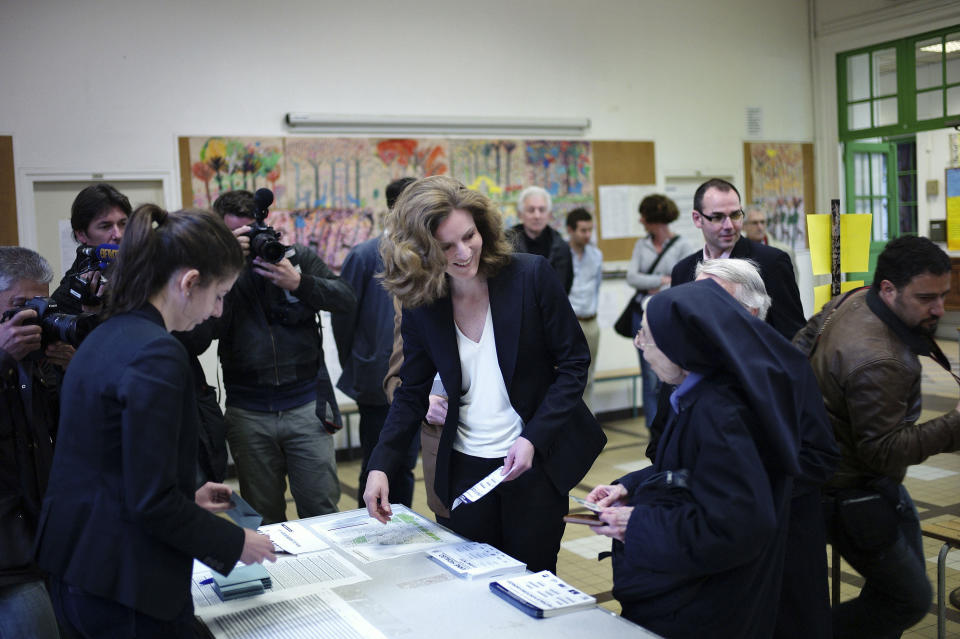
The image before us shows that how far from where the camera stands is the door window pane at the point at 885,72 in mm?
8133

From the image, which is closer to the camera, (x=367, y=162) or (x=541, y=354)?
(x=541, y=354)

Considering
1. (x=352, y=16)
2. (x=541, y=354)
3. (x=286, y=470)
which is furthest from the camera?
(x=352, y=16)

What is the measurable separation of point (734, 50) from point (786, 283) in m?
5.59

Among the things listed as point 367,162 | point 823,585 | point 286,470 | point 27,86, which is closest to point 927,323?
point 823,585

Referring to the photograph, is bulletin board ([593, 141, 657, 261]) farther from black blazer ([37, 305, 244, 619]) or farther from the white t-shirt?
black blazer ([37, 305, 244, 619])

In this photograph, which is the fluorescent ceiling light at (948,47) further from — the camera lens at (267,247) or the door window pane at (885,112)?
the camera lens at (267,247)

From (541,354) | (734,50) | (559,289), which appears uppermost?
(734,50)

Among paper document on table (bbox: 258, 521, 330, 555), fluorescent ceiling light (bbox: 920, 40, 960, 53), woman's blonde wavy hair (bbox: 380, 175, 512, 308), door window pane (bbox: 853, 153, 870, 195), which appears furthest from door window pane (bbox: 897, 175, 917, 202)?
paper document on table (bbox: 258, 521, 330, 555)

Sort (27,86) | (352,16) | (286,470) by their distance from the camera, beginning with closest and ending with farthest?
(286,470)
(27,86)
(352,16)

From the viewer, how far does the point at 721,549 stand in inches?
60.6

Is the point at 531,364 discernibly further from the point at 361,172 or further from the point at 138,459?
the point at 361,172

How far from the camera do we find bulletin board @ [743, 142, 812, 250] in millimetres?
8227

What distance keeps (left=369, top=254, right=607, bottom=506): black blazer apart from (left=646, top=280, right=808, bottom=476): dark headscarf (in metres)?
0.65

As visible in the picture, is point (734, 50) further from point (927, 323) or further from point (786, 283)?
point (927, 323)
